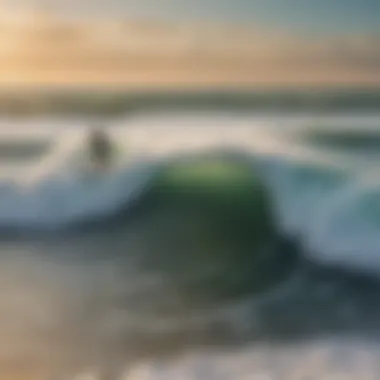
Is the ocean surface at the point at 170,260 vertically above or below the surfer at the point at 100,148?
below

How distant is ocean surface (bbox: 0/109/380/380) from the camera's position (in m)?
0.97

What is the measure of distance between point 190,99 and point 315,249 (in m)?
0.29

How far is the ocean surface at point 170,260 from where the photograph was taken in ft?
3.18

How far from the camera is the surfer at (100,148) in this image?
103cm

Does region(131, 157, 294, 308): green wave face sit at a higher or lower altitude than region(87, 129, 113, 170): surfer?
lower

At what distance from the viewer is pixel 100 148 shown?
104 cm

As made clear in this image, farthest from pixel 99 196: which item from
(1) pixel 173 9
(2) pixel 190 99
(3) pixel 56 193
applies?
(1) pixel 173 9

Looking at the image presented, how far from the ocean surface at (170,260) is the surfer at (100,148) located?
0.04 feet

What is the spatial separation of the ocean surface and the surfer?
0.5 inches

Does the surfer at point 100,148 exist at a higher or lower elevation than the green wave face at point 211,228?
higher

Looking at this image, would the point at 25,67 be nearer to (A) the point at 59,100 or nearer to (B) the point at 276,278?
(A) the point at 59,100

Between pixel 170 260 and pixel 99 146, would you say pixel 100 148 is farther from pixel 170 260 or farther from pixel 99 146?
pixel 170 260

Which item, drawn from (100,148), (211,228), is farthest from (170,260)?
(100,148)

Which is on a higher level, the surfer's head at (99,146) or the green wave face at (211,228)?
the surfer's head at (99,146)
